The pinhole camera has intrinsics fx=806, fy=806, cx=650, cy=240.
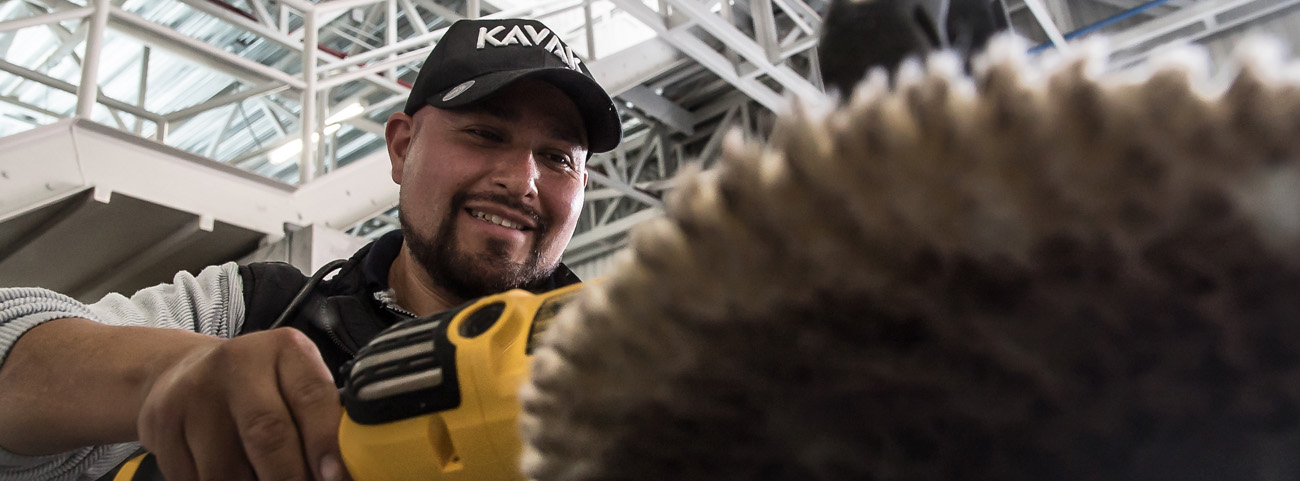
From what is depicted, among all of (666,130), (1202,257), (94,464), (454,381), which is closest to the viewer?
(1202,257)

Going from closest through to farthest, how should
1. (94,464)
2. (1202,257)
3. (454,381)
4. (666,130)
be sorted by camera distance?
1. (1202,257)
2. (454,381)
3. (94,464)
4. (666,130)

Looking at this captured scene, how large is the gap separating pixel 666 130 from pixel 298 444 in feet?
14.7

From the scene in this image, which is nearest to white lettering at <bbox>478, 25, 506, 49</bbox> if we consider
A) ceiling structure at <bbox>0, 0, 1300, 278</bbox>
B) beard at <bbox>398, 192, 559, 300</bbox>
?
beard at <bbox>398, 192, 559, 300</bbox>

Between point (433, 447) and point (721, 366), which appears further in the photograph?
point (433, 447)

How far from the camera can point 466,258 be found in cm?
104

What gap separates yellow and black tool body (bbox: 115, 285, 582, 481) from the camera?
0.40 metres

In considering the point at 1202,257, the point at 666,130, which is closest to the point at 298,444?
the point at 1202,257

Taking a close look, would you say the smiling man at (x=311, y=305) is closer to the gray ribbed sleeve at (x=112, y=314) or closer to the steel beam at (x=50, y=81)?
the gray ribbed sleeve at (x=112, y=314)

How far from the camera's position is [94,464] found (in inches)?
28.9

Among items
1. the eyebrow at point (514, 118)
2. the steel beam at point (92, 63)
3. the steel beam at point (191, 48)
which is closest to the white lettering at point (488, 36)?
the eyebrow at point (514, 118)

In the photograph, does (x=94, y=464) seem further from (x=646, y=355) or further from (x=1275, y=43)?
(x=1275, y=43)

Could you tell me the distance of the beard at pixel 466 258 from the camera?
1.04 meters

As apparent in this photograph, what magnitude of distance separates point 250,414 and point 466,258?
552mm

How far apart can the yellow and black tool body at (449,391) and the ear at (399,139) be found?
0.81 m
